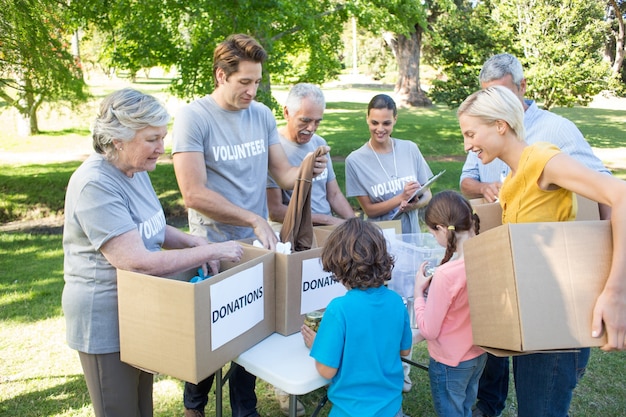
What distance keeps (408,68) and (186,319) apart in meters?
22.7

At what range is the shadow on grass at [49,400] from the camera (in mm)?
3359

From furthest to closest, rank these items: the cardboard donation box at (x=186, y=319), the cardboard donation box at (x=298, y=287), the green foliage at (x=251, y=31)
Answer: the green foliage at (x=251, y=31) → the cardboard donation box at (x=298, y=287) → the cardboard donation box at (x=186, y=319)

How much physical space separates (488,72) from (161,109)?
1911 millimetres

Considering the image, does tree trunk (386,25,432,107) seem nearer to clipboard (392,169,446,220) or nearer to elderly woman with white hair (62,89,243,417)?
clipboard (392,169,446,220)

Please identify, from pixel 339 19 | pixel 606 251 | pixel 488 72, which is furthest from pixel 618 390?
pixel 339 19

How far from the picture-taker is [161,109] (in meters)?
2.02

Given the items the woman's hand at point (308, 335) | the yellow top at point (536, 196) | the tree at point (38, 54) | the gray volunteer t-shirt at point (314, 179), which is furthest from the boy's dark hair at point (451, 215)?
the tree at point (38, 54)

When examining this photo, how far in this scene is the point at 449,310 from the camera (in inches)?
86.7

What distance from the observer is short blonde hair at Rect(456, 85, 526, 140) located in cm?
205

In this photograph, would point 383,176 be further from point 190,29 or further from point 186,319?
point 190,29

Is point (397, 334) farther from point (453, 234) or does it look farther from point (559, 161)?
point (559, 161)

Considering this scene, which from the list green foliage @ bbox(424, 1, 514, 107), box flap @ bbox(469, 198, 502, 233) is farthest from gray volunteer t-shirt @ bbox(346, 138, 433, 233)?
green foliage @ bbox(424, 1, 514, 107)

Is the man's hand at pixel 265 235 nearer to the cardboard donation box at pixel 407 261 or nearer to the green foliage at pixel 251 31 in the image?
the cardboard donation box at pixel 407 261

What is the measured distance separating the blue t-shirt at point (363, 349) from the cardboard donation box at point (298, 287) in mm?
312
